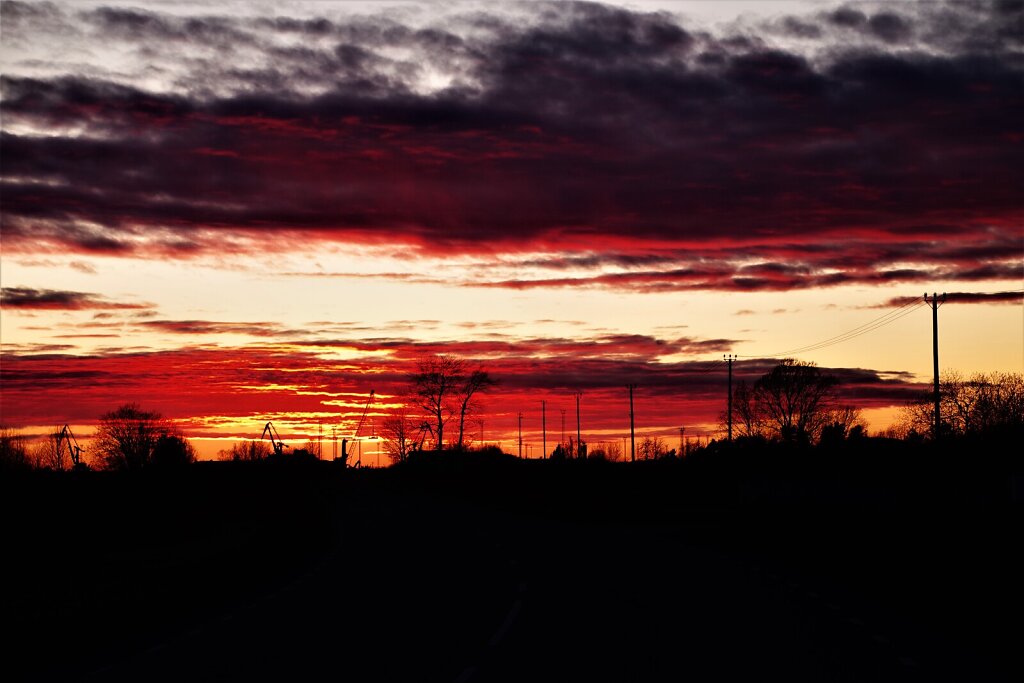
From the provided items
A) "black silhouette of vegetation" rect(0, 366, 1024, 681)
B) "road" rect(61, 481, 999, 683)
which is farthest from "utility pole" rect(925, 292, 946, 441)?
"road" rect(61, 481, 999, 683)

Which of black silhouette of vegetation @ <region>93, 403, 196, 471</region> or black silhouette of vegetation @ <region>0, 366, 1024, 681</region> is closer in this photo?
black silhouette of vegetation @ <region>0, 366, 1024, 681</region>

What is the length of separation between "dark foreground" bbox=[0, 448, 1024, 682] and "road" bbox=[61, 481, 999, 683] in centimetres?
6

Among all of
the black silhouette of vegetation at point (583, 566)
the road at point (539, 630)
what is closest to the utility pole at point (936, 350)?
the black silhouette of vegetation at point (583, 566)

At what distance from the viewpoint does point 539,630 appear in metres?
16.8

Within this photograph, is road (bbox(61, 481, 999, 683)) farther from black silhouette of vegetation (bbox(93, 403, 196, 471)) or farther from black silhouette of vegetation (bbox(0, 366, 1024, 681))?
black silhouette of vegetation (bbox(93, 403, 196, 471))

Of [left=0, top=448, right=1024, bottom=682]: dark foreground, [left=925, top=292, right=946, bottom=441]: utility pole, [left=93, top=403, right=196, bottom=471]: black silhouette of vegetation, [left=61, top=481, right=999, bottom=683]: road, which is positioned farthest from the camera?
[left=93, top=403, right=196, bottom=471]: black silhouette of vegetation

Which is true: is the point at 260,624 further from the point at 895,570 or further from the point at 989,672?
the point at 895,570

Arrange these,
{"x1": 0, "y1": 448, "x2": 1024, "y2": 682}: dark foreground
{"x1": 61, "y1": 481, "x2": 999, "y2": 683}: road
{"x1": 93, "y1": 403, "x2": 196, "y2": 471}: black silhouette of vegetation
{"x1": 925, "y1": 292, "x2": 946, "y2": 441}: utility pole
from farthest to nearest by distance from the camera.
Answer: {"x1": 93, "y1": 403, "x2": 196, "y2": 471}: black silhouette of vegetation
{"x1": 925, "y1": 292, "x2": 946, "y2": 441}: utility pole
{"x1": 0, "y1": 448, "x2": 1024, "y2": 682}: dark foreground
{"x1": 61, "y1": 481, "x2": 999, "y2": 683}: road

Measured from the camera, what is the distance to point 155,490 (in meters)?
75.5

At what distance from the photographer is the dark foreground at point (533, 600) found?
529 inches

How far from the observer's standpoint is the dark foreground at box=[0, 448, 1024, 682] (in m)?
13.4

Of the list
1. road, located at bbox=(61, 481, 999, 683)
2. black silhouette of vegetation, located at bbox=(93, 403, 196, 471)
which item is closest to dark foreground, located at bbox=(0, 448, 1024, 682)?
road, located at bbox=(61, 481, 999, 683)

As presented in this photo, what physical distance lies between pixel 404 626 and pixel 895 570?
11.6 m

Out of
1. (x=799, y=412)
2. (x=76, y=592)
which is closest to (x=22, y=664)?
(x=76, y=592)
